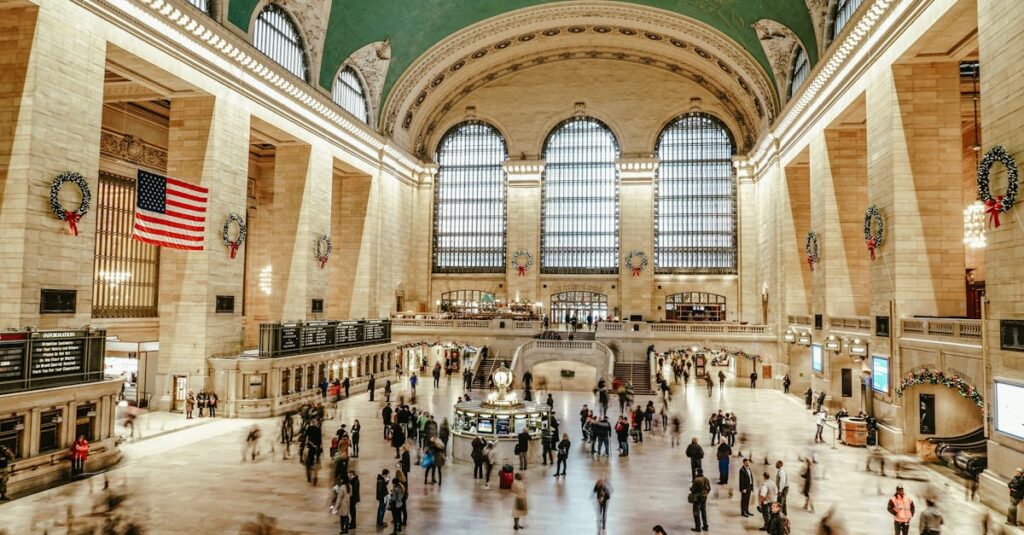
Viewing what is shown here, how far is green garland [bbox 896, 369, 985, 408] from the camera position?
13.8 meters

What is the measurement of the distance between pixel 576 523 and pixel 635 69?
34542mm

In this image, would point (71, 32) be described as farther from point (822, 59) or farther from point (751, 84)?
point (751, 84)

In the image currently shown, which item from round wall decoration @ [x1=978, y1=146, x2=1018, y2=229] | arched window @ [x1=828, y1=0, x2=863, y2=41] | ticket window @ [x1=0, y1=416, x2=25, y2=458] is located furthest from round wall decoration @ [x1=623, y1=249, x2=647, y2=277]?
ticket window @ [x1=0, y1=416, x2=25, y2=458]

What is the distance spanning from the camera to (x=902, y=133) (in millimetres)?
17578

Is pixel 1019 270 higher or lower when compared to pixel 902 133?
lower

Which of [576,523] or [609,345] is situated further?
[609,345]

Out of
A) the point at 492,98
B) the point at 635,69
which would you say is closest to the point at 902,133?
the point at 635,69

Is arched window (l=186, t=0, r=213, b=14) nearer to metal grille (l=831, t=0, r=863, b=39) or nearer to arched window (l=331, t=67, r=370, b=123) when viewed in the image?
arched window (l=331, t=67, r=370, b=123)

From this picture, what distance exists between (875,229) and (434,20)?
2376 centimetres

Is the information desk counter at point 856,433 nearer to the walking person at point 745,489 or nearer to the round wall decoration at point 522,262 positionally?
the walking person at point 745,489

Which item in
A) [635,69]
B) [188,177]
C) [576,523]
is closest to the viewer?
[576,523]

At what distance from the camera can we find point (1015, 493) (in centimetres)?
1083

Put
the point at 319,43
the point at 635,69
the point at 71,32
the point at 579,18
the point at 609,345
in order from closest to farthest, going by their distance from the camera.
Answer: the point at 71,32 < the point at 319,43 < the point at 609,345 < the point at 579,18 < the point at 635,69

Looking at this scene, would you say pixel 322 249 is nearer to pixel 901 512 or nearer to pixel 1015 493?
pixel 901 512
